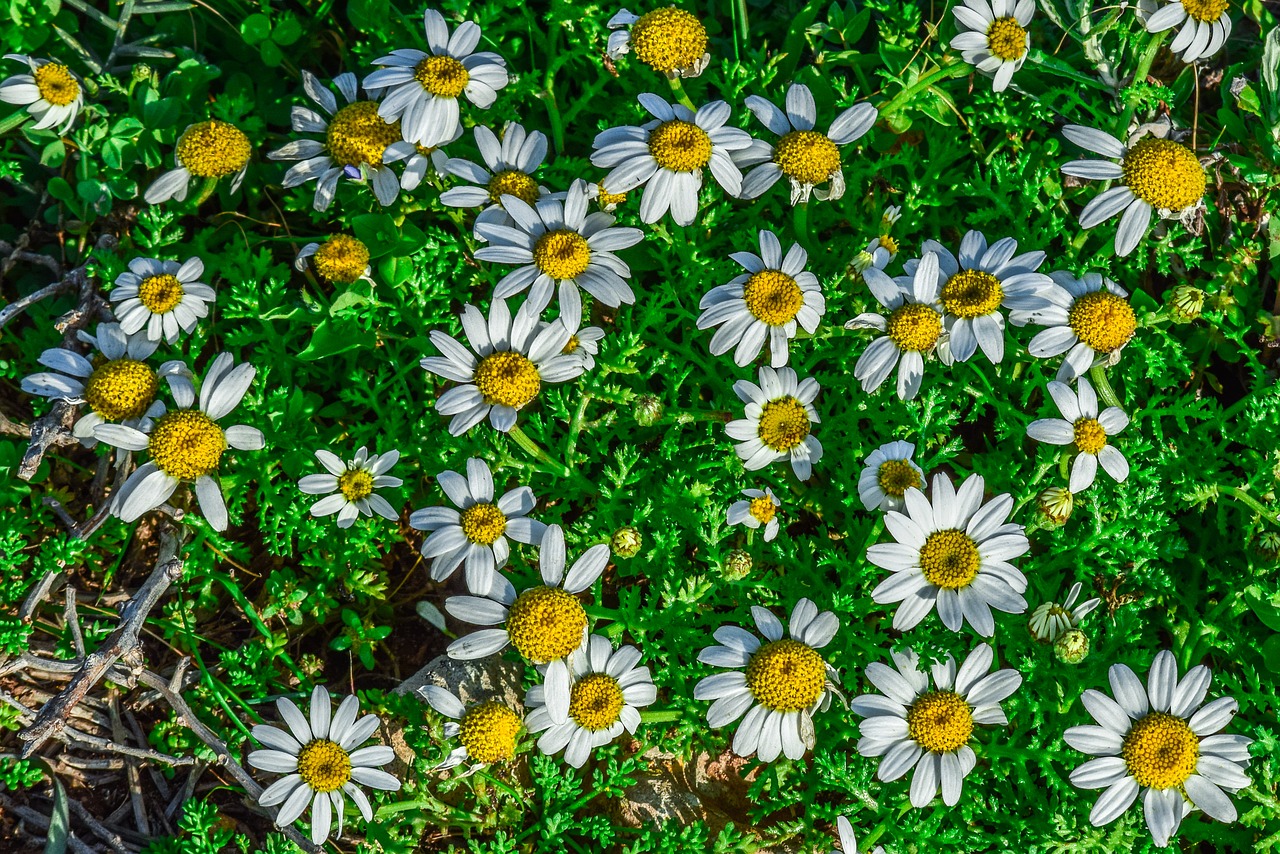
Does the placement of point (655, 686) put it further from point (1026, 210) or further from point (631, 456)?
point (1026, 210)

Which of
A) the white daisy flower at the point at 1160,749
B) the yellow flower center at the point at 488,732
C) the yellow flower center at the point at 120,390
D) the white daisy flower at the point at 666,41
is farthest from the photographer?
the white daisy flower at the point at 666,41

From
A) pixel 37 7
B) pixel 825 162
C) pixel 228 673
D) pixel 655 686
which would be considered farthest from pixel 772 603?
pixel 37 7

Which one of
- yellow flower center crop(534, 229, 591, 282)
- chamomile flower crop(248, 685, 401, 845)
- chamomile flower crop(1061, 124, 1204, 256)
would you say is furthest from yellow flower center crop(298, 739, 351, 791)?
chamomile flower crop(1061, 124, 1204, 256)

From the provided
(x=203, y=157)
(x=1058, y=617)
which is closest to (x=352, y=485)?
(x=203, y=157)

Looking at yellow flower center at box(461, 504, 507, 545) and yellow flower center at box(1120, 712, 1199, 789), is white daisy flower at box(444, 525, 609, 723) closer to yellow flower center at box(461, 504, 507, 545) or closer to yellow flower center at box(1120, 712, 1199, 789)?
yellow flower center at box(461, 504, 507, 545)

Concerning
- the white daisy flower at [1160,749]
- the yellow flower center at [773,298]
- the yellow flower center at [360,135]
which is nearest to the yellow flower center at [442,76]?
the yellow flower center at [360,135]

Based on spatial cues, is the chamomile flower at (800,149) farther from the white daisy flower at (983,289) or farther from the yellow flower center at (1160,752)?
the yellow flower center at (1160,752)
